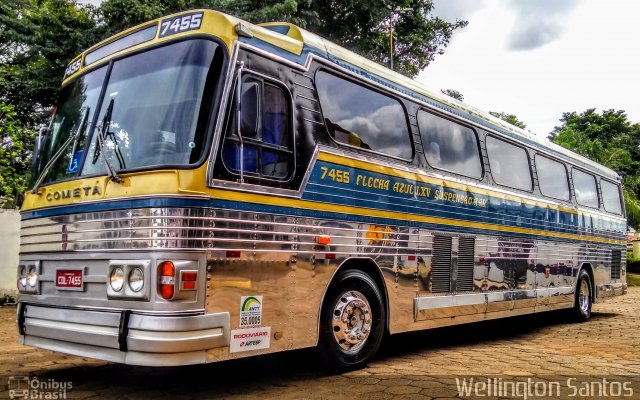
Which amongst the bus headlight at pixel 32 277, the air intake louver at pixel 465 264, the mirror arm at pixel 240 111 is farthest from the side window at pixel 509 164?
the bus headlight at pixel 32 277

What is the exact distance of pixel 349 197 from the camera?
574 cm

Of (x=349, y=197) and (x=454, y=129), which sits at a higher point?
(x=454, y=129)

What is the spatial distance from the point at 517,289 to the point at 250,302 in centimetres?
571

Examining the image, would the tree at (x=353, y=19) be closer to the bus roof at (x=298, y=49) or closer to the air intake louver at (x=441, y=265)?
the bus roof at (x=298, y=49)

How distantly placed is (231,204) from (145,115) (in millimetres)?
1031

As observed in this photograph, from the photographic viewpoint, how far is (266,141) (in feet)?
16.0

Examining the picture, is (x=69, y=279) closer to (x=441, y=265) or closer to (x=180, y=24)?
(x=180, y=24)

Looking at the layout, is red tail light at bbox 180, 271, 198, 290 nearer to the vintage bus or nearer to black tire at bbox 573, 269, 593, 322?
the vintage bus

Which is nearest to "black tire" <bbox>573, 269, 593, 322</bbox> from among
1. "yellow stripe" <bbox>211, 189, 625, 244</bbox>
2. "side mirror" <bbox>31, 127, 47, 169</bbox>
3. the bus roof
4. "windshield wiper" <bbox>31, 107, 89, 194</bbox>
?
"yellow stripe" <bbox>211, 189, 625, 244</bbox>

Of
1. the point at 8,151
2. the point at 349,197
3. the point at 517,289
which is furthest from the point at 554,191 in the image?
the point at 8,151

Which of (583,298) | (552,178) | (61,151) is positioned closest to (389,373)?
(61,151)

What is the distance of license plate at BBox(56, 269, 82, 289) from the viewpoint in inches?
182

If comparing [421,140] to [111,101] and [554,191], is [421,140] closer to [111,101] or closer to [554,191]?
[111,101]

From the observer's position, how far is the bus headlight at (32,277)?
5086mm
